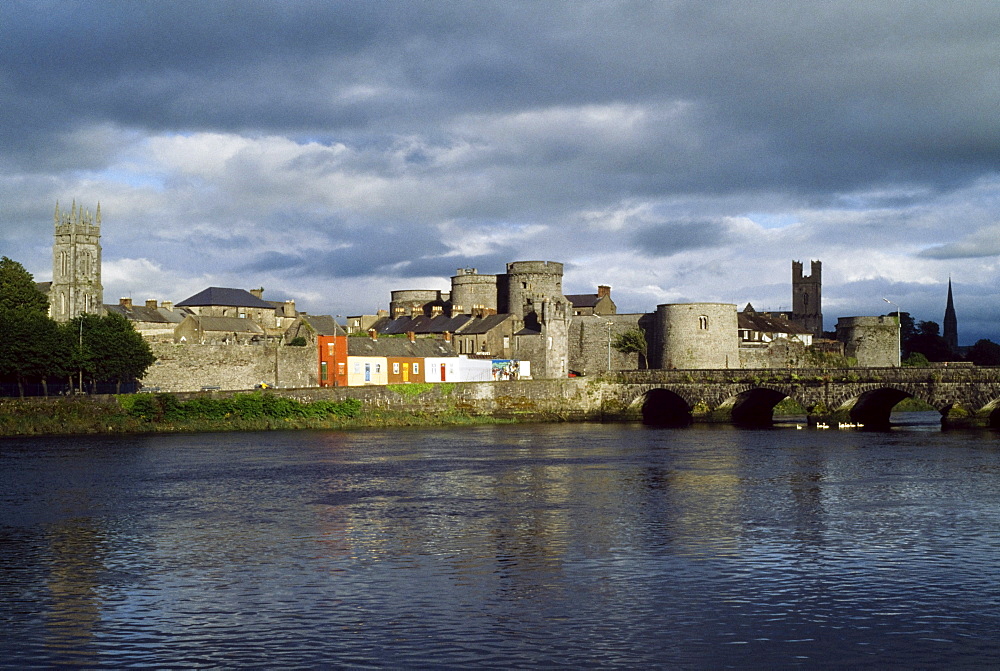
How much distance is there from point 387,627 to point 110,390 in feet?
162

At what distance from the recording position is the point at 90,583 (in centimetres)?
1612

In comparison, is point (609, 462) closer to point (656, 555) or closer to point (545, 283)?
point (656, 555)

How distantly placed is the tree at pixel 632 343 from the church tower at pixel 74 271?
41005 millimetres

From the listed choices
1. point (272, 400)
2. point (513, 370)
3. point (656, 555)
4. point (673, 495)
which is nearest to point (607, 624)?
point (656, 555)

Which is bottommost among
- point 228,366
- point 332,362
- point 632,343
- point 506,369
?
point 506,369

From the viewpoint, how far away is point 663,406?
68062 millimetres

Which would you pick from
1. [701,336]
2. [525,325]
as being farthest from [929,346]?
[525,325]

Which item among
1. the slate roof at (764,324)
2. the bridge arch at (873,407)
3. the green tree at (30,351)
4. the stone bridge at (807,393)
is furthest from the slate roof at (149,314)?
the bridge arch at (873,407)

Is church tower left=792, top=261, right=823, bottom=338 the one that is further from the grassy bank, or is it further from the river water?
the river water

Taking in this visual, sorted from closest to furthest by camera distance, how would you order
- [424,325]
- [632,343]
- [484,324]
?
1. [632,343]
2. [484,324]
3. [424,325]

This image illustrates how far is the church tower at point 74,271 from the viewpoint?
279ft

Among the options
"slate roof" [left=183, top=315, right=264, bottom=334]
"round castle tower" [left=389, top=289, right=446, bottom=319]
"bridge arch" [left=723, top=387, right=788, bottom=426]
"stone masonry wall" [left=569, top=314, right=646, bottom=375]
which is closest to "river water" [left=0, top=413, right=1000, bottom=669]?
"bridge arch" [left=723, top=387, right=788, bottom=426]

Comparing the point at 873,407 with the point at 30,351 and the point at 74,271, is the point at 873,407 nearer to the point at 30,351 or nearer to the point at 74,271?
the point at 30,351

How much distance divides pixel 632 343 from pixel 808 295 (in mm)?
44344
